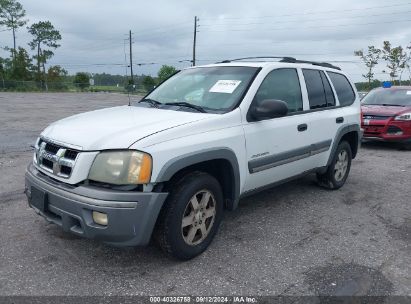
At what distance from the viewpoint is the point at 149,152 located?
121 inches

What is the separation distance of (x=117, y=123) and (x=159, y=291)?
1.42 m

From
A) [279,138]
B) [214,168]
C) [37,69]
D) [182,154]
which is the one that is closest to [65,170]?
[182,154]

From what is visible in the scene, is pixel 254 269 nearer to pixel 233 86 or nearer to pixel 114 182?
pixel 114 182

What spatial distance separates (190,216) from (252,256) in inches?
28.1

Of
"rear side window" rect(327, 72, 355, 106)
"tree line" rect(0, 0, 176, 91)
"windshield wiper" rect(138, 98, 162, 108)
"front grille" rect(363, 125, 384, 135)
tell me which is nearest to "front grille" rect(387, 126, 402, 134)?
"front grille" rect(363, 125, 384, 135)

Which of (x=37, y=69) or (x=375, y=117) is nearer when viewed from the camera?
(x=375, y=117)

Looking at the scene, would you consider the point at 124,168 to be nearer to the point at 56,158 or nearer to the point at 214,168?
the point at 56,158

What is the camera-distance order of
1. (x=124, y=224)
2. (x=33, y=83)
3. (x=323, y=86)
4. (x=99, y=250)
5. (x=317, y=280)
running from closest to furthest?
(x=124, y=224), (x=317, y=280), (x=99, y=250), (x=323, y=86), (x=33, y=83)

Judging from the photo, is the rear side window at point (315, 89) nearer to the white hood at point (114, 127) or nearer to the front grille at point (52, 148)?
the white hood at point (114, 127)

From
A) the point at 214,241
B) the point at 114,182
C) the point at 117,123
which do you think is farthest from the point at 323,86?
the point at 114,182

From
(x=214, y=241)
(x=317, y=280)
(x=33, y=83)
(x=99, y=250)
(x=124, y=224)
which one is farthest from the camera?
(x=33, y=83)

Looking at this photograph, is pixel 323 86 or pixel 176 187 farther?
pixel 323 86

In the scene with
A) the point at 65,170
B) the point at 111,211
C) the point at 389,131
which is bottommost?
the point at 389,131

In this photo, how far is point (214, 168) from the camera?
384 cm
